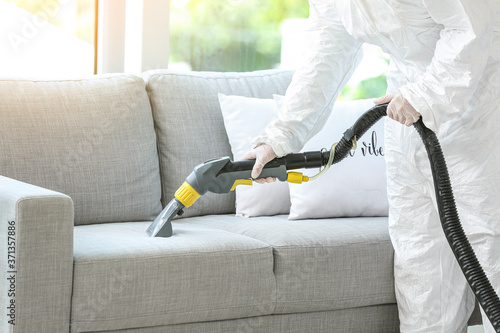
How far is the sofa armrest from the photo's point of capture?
1.65 meters

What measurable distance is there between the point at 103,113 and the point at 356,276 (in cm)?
99

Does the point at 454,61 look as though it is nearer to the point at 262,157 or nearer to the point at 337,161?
the point at 337,161

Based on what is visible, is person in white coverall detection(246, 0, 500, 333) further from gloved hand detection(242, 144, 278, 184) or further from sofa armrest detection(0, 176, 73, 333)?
sofa armrest detection(0, 176, 73, 333)

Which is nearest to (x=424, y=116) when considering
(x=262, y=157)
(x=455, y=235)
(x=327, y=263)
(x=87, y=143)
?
(x=455, y=235)

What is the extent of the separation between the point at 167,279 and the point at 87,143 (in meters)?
0.67

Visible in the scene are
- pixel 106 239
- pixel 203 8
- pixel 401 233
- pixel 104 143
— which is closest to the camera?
pixel 106 239

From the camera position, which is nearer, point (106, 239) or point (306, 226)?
point (106, 239)

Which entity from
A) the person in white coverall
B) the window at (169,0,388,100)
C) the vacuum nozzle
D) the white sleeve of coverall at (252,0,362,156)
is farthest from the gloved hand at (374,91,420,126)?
the window at (169,0,388,100)

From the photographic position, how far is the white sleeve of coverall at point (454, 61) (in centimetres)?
167

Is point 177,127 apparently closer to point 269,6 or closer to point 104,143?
point 104,143

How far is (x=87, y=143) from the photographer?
2303 millimetres

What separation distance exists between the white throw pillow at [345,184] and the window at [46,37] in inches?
34.6

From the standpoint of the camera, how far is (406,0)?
177cm

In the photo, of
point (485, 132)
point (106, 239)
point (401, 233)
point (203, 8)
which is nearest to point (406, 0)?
point (485, 132)
